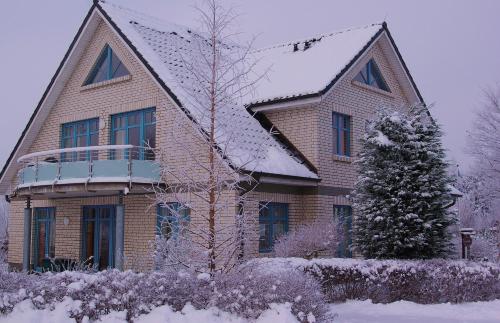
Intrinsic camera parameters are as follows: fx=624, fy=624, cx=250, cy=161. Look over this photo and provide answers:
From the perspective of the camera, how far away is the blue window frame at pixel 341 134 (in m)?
21.1

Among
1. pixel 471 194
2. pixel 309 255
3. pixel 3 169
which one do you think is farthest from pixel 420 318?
pixel 471 194

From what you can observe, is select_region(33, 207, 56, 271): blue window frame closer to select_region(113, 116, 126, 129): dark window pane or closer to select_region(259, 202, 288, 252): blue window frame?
select_region(113, 116, 126, 129): dark window pane

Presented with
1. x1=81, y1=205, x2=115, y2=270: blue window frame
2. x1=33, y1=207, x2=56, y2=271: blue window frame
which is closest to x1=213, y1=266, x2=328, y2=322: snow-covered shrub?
x1=81, y1=205, x2=115, y2=270: blue window frame

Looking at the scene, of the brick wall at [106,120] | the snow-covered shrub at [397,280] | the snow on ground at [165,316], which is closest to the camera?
the snow on ground at [165,316]

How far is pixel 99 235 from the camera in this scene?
2139cm

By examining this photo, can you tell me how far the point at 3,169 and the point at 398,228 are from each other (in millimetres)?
16807

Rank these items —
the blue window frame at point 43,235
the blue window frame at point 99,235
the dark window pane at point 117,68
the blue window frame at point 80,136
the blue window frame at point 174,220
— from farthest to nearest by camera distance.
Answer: the blue window frame at point 43,235 < the blue window frame at point 80,136 < the dark window pane at point 117,68 < the blue window frame at point 99,235 < the blue window frame at point 174,220

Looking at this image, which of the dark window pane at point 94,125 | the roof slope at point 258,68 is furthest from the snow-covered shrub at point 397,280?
the dark window pane at point 94,125

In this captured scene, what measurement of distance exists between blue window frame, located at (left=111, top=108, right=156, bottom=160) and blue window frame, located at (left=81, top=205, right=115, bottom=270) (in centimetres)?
231

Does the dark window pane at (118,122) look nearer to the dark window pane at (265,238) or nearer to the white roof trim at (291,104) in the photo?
the white roof trim at (291,104)

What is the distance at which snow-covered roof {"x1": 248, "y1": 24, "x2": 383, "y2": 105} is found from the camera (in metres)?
20.2

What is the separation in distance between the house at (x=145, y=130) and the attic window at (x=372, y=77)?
41mm

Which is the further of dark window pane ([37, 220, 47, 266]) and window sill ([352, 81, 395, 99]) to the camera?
dark window pane ([37, 220, 47, 266])

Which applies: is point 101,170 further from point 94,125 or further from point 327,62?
point 327,62
